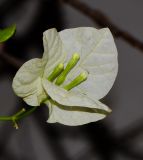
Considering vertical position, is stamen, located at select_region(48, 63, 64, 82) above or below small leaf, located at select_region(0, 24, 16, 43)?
below

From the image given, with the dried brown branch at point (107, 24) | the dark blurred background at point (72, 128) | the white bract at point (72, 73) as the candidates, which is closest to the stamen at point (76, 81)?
the white bract at point (72, 73)

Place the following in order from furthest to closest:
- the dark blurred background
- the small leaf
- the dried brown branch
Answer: the dark blurred background, the dried brown branch, the small leaf

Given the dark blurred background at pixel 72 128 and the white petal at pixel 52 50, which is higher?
the white petal at pixel 52 50

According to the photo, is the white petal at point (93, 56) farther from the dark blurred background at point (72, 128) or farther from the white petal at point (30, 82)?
the dark blurred background at point (72, 128)

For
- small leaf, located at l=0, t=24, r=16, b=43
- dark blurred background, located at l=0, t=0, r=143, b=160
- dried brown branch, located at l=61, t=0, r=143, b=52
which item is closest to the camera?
small leaf, located at l=0, t=24, r=16, b=43

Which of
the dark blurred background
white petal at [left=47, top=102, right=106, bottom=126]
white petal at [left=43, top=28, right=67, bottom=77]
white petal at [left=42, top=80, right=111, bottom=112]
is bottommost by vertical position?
the dark blurred background

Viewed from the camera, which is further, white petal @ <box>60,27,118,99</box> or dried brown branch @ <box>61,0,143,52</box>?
dried brown branch @ <box>61,0,143,52</box>

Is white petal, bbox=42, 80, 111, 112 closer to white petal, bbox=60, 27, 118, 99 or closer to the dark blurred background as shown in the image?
white petal, bbox=60, 27, 118, 99

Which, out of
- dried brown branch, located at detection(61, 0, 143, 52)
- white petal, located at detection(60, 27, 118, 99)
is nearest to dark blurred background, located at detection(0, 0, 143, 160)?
dried brown branch, located at detection(61, 0, 143, 52)

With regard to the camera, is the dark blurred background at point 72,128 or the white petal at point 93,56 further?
the dark blurred background at point 72,128
